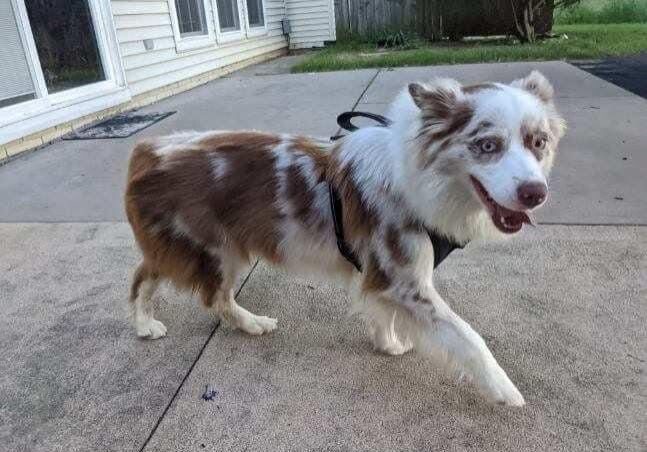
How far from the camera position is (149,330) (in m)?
2.80

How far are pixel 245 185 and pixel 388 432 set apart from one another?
4.16 feet

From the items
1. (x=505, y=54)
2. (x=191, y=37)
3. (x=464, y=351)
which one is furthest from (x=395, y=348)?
(x=505, y=54)

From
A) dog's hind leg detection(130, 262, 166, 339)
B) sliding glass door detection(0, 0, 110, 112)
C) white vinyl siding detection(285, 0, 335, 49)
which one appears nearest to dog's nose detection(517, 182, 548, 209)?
dog's hind leg detection(130, 262, 166, 339)

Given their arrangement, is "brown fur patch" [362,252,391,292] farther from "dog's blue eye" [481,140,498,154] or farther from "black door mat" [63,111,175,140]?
"black door mat" [63,111,175,140]

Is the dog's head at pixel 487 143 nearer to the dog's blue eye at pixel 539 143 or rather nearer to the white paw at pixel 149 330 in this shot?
the dog's blue eye at pixel 539 143

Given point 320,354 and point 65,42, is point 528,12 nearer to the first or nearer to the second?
point 65,42

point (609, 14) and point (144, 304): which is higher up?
point (609, 14)

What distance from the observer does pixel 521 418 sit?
214 centimetres

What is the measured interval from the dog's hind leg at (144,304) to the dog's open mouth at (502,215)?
173 cm

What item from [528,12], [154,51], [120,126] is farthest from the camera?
[528,12]

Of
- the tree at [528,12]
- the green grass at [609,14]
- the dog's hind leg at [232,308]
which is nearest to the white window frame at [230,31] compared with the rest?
the tree at [528,12]

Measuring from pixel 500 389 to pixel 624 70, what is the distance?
27.3ft

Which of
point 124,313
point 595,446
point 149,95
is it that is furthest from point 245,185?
point 149,95

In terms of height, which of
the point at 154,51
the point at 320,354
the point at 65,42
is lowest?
the point at 320,354
